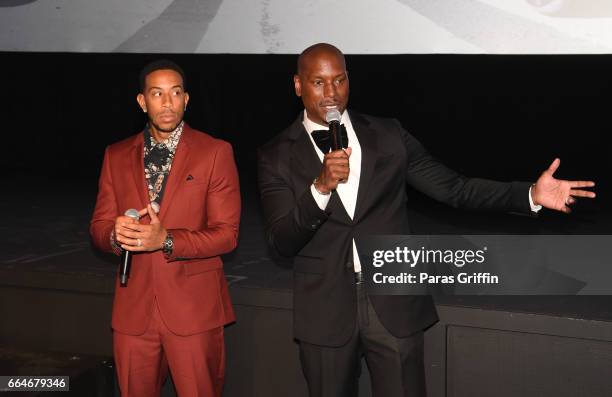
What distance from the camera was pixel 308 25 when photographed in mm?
3305

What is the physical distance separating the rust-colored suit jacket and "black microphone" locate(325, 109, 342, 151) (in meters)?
0.42

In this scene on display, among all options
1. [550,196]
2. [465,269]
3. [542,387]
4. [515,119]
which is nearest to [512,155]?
[515,119]

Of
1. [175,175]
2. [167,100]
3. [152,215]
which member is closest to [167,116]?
[167,100]

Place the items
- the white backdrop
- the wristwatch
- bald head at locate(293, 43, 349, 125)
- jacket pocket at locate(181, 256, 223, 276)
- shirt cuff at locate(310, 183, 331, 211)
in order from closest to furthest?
shirt cuff at locate(310, 183, 331, 211), bald head at locate(293, 43, 349, 125), the wristwatch, jacket pocket at locate(181, 256, 223, 276), the white backdrop

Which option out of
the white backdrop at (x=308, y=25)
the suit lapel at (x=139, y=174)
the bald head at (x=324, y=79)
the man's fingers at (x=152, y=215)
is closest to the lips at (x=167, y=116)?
the suit lapel at (x=139, y=174)

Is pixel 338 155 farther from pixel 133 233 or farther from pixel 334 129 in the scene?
pixel 133 233

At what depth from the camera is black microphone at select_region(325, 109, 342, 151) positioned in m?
1.45

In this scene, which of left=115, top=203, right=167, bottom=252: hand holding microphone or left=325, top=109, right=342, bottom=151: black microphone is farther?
left=115, top=203, right=167, bottom=252: hand holding microphone

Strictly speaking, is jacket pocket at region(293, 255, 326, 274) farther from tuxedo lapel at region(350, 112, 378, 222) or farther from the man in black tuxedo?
tuxedo lapel at region(350, 112, 378, 222)

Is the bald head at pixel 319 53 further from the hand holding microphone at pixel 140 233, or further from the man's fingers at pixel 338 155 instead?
the hand holding microphone at pixel 140 233

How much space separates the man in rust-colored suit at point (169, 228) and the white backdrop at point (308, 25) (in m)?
1.60

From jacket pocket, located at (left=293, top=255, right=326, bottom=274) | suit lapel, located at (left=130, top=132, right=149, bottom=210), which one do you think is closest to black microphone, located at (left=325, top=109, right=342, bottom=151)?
jacket pocket, located at (left=293, top=255, right=326, bottom=274)

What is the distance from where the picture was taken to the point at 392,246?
1.66m

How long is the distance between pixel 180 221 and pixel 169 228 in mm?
33
